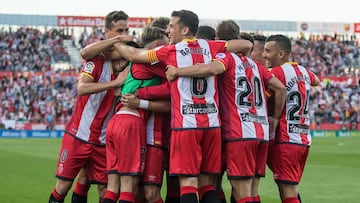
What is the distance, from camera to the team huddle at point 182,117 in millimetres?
7023

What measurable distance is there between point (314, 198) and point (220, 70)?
16.4 ft

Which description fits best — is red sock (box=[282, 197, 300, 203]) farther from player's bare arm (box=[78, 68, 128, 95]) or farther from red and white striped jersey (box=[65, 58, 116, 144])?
player's bare arm (box=[78, 68, 128, 95])

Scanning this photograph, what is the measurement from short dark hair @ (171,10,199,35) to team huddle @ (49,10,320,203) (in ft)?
0.03

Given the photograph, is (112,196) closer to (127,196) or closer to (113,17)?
(127,196)

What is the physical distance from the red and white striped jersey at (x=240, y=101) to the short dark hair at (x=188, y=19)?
16.1 inches

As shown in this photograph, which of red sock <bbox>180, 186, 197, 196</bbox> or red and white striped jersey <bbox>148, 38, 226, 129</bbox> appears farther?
red and white striped jersey <bbox>148, 38, 226, 129</bbox>

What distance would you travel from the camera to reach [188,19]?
23.6ft

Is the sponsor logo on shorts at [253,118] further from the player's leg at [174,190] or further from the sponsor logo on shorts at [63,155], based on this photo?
the sponsor logo on shorts at [63,155]

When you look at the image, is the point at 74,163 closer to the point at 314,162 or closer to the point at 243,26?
the point at 314,162

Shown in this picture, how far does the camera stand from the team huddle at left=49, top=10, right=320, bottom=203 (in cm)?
702

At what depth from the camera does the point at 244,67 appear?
742cm

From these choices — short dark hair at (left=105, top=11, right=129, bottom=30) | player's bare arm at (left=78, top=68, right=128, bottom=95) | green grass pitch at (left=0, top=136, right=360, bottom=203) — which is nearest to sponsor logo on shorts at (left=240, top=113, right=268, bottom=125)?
player's bare arm at (left=78, top=68, right=128, bottom=95)

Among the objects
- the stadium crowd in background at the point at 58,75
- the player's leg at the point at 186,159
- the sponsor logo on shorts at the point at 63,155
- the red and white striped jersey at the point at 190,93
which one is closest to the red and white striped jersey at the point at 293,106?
the red and white striped jersey at the point at 190,93

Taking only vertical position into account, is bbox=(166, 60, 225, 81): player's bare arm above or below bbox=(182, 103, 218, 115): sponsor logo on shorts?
above
